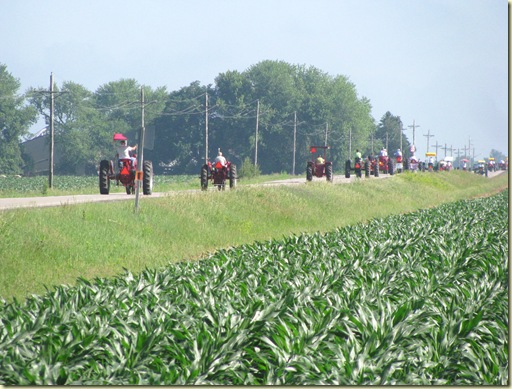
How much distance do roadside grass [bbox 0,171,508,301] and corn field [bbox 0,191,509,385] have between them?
184cm

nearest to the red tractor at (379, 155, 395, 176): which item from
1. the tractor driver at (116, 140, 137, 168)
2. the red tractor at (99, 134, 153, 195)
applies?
the red tractor at (99, 134, 153, 195)

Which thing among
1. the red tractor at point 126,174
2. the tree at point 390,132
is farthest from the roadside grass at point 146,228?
the tree at point 390,132

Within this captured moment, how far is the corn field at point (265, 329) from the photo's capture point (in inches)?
309

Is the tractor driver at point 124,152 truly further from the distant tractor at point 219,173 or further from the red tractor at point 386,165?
the red tractor at point 386,165

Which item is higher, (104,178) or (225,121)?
(225,121)

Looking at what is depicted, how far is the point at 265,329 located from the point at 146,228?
1324 centimetres

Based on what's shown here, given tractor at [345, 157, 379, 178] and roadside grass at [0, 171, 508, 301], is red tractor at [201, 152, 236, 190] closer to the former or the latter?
roadside grass at [0, 171, 508, 301]

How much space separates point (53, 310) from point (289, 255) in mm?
6789

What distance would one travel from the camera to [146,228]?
22.2 m

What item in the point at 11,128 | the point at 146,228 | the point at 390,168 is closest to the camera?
the point at 146,228

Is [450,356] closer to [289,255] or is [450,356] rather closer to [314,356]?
[314,356]

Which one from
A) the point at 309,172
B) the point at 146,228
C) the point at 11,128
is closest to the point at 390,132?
the point at 11,128

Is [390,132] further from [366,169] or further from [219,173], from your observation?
[219,173]

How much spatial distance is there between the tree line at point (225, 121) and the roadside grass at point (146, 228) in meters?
57.4
